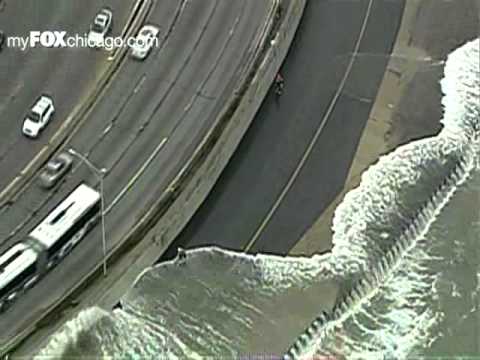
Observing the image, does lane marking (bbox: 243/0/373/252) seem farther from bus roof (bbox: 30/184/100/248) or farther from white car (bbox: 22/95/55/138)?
white car (bbox: 22/95/55/138)

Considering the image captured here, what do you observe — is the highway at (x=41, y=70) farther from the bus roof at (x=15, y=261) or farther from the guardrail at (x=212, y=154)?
the guardrail at (x=212, y=154)

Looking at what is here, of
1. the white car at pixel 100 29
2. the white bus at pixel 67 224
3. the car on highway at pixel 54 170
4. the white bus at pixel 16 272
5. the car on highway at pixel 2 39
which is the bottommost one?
the white bus at pixel 16 272

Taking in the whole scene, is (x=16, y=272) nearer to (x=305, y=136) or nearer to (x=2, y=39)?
(x=2, y=39)

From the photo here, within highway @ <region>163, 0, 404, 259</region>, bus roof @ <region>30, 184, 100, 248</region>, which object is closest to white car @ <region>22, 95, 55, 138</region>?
bus roof @ <region>30, 184, 100, 248</region>

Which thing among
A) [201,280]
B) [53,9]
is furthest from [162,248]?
[53,9]

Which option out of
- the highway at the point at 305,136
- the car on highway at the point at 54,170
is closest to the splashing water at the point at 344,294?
the highway at the point at 305,136

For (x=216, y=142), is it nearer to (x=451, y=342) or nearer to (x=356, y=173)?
(x=356, y=173)

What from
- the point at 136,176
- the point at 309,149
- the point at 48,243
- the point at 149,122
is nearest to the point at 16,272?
the point at 48,243
